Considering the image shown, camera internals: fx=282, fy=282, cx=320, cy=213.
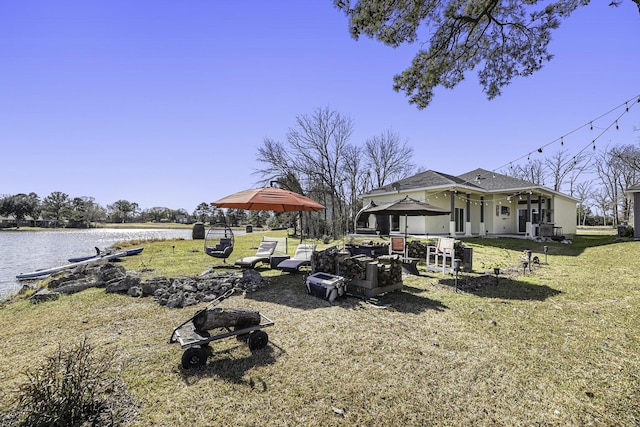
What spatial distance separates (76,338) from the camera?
3.45m

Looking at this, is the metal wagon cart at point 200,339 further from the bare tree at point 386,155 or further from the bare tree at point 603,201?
the bare tree at point 603,201

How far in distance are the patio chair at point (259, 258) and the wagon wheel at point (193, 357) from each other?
15.7ft

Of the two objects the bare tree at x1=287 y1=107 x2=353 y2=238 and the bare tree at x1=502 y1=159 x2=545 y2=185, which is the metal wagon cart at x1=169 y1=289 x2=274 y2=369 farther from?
the bare tree at x1=502 y1=159 x2=545 y2=185

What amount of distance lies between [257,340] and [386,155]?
28.3m

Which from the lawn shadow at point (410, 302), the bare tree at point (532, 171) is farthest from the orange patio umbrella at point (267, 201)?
the bare tree at point (532, 171)

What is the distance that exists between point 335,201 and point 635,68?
726 inches

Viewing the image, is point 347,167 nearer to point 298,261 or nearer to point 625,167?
point 298,261

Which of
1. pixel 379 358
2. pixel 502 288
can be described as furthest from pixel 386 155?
pixel 379 358

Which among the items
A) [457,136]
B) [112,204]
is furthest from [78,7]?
[112,204]

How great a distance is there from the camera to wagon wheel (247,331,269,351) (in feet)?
10.00

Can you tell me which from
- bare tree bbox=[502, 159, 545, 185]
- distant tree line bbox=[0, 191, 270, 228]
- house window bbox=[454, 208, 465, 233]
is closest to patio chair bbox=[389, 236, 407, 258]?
house window bbox=[454, 208, 465, 233]

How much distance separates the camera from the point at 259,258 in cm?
800

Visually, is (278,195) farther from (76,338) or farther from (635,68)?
(635,68)

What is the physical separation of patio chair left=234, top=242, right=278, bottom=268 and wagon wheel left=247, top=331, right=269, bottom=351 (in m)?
4.53
